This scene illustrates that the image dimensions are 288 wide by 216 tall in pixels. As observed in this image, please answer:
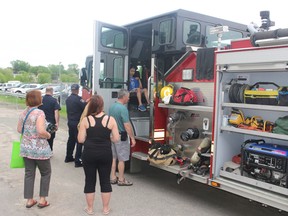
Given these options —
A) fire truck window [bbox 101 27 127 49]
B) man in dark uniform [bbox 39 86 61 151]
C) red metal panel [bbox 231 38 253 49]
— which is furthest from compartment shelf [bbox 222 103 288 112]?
man in dark uniform [bbox 39 86 61 151]

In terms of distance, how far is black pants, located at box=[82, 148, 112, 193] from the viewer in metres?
4.26

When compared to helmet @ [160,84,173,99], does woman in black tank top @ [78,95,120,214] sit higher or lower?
lower

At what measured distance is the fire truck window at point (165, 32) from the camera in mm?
5633

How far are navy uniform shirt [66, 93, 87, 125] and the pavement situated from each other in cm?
114

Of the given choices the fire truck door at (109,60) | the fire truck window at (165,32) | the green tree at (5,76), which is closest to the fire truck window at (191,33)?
the fire truck window at (165,32)

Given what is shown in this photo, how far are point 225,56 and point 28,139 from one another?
2.89m

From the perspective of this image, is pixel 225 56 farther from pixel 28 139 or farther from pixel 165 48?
pixel 28 139

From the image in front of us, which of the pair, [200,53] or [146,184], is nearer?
[200,53]

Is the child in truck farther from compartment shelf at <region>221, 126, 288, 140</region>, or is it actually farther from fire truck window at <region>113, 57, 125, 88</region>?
compartment shelf at <region>221, 126, 288, 140</region>

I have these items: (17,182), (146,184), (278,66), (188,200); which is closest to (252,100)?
(278,66)

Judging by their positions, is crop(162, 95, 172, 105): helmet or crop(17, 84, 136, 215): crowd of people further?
crop(162, 95, 172, 105): helmet

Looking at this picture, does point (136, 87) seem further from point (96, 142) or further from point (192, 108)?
point (96, 142)

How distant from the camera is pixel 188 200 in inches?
204

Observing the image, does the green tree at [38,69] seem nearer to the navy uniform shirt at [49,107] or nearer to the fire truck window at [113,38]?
the navy uniform shirt at [49,107]
